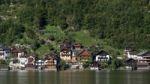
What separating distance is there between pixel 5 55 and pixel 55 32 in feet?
44.7

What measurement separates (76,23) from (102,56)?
22.9 m

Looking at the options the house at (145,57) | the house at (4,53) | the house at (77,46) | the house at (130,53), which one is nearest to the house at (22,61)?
the house at (4,53)

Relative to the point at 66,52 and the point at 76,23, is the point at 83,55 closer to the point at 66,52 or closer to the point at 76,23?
the point at 66,52

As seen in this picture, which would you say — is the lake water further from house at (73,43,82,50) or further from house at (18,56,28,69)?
house at (73,43,82,50)

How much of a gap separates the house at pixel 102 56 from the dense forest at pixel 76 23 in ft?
15.9

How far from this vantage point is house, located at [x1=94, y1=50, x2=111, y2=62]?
126 meters

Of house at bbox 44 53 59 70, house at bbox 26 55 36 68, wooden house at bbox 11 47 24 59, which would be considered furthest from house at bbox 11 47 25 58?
house at bbox 44 53 59 70

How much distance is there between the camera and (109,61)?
407ft

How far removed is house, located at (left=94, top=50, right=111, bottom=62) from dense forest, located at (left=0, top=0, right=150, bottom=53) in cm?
485

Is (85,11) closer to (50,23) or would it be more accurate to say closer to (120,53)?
(50,23)

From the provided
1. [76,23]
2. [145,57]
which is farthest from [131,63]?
[76,23]

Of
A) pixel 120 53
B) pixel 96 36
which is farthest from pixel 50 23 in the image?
pixel 120 53

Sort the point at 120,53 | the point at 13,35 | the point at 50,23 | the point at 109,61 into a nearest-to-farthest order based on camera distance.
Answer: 1. the point at 109,61
2. the point at 120,53
3. the point at 13,35
4. the point at 50,23

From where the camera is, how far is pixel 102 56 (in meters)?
128
